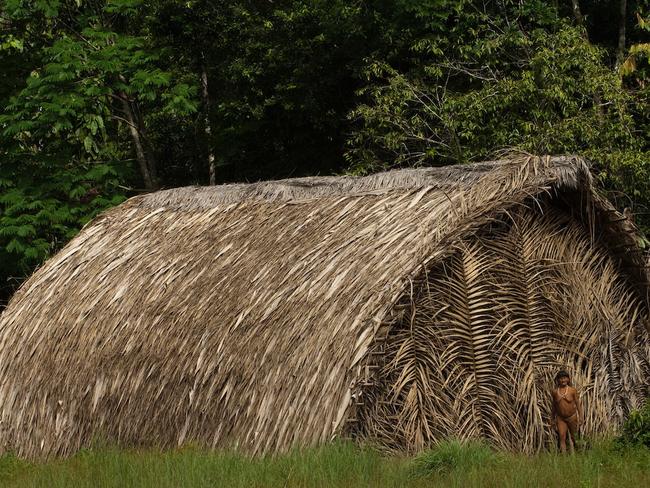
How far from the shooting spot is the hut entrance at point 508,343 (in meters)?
10.1

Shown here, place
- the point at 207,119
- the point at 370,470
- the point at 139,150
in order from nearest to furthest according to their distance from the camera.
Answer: the point at 370,470 < the point at 139,150 < the point at 207,119

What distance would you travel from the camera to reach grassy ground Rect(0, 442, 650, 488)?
8477 mm

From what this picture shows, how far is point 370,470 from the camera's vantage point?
871cm

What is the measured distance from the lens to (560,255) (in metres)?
11.6

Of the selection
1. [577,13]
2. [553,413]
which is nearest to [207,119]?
[577,13]

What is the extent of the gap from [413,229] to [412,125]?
9.57 metres

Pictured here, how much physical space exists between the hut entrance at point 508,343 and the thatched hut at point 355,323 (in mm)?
19

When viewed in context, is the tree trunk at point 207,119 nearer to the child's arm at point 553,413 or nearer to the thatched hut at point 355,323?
the thatched hut at point 355,323

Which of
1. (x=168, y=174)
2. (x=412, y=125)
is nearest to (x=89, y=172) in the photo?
(x=412, y=125)

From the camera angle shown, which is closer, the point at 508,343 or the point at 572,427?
the point at 572,427

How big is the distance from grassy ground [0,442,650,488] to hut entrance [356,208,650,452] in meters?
0.79

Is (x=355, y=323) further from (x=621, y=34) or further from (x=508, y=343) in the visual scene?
(x=621, y=34)

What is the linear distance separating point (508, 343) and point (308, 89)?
44.9ft

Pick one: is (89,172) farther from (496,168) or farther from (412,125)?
(496,168)
